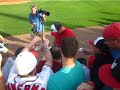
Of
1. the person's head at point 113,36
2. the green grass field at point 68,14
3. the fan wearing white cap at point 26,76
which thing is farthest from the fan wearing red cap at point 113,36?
the green grass field at point 68,14

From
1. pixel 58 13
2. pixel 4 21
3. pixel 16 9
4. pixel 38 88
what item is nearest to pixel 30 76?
pixel 38 88

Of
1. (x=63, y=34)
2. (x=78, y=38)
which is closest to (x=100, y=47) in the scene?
(x=63, y=34)

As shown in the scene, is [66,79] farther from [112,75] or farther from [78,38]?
[78,38]

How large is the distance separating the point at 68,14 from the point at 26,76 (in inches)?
583

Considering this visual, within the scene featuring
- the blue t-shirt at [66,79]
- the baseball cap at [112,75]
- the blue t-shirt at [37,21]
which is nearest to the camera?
the baseball cap at [112,75]

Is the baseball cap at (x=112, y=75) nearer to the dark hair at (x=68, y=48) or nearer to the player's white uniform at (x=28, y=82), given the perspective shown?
the dark hair at (x=68, y=48)

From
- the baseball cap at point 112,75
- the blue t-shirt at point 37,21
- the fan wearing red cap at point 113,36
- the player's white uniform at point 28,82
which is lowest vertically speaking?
the blue t-shirt at point 37,21

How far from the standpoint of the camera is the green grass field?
577 inches

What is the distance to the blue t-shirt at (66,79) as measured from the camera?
129 inches

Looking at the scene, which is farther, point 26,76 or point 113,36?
point 26,76

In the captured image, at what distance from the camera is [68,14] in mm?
17922

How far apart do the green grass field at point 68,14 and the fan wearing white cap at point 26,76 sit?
9.85 m

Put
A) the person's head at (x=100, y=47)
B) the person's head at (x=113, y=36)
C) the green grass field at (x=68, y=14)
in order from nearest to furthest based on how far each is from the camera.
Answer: the person's head at (x=113, y=36) → the person's head at (x=100, y=47) → the green grass field at (x=68, y=14)

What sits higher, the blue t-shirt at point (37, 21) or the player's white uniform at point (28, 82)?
the player's white uniform at point (28, 82)
